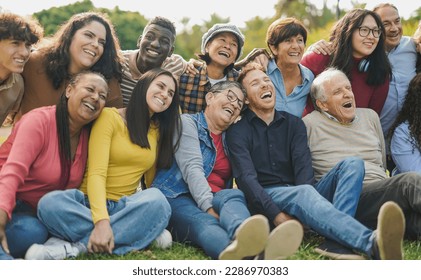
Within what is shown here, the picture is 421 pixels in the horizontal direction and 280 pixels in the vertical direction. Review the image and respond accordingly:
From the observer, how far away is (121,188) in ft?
14.5

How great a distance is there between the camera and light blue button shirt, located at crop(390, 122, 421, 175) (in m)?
4.93

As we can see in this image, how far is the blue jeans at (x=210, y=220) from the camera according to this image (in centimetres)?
395

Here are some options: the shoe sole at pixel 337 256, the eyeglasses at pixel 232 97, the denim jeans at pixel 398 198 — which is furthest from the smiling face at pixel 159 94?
the denim jeans at pixel 398 198

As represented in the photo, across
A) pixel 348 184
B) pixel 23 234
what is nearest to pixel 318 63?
pixel 348 184

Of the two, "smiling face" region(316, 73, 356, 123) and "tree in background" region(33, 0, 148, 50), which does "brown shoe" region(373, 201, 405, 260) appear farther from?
"tree in background" region(33, 0, 148, 50)

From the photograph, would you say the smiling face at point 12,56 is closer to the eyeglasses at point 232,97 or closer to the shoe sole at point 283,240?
the eyeglasses at point 232,97

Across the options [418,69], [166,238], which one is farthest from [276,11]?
[166,238]

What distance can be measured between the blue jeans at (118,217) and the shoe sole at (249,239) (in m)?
0.71

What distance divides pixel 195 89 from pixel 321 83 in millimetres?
1129

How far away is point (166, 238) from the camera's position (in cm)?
422

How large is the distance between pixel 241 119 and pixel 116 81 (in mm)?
1140

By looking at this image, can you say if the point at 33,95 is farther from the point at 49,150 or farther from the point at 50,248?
the point at 50,248

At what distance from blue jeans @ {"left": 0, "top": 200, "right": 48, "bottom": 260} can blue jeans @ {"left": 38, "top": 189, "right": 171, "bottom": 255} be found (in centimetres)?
6
